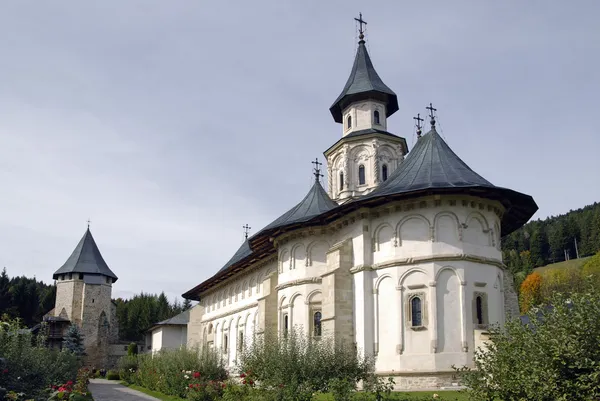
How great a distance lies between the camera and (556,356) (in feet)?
34.6

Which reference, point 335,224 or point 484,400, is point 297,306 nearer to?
point 335,224

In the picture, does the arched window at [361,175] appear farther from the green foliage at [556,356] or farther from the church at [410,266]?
the green foliage at [556,356]

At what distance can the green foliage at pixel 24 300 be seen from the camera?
228 ft

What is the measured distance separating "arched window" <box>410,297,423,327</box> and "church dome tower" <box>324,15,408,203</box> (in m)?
12.2

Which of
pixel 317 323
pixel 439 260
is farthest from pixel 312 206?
pixel 439 260

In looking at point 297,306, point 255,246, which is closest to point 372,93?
point 255,246

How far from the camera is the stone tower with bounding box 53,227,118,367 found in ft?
187

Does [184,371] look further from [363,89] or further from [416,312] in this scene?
[363,89]

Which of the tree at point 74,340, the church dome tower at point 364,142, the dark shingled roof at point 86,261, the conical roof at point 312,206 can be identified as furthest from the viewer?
the dark shingled roof at point 86,261

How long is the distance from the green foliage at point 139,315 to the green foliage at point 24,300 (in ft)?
28.6

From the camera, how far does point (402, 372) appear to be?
1839 centimetres

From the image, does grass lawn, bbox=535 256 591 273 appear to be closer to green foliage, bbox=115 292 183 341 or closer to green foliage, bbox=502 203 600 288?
green foliage, bbox=502 203 600 288

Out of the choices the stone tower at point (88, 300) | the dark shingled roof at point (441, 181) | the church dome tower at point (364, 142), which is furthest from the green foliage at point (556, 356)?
the stone tower at point (88, 300)

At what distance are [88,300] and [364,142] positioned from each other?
37.3m
